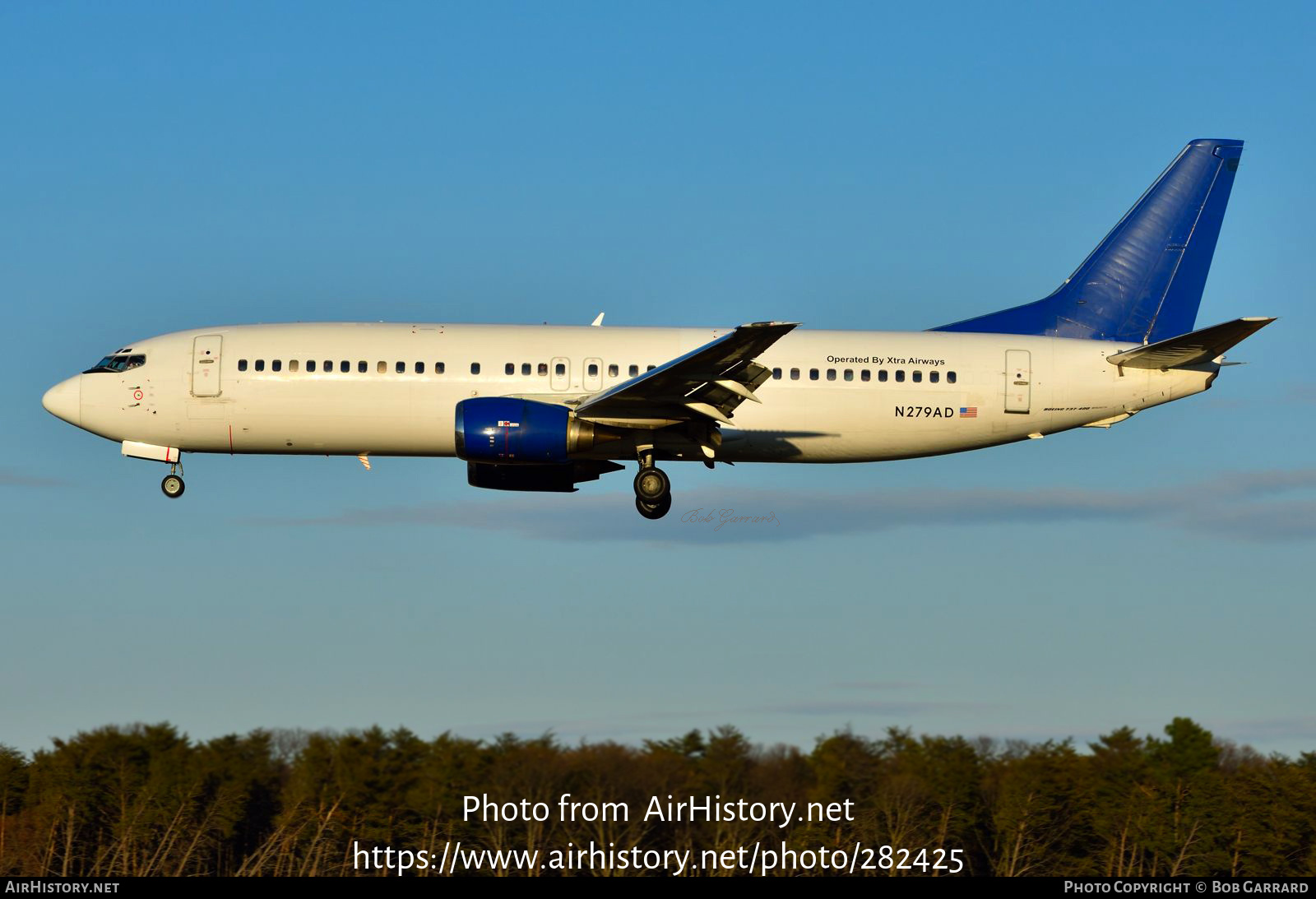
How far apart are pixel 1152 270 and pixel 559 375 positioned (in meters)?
14.7

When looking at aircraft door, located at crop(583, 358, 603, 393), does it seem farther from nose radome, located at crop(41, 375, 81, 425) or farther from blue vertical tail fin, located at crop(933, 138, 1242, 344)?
nose radome, located at crop(41, 375, 81, 425)

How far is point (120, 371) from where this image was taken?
36.1 m

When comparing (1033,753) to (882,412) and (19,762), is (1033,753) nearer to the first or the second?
(882,412)

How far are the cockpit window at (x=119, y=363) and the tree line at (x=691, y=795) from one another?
10204mm

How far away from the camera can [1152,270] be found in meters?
38.4

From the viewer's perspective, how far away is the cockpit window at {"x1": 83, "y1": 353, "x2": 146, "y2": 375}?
3612 centimetres

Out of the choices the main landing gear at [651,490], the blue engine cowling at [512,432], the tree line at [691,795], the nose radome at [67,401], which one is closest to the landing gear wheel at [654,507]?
the main landing gear at [651,490]

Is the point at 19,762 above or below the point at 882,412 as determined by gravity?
below

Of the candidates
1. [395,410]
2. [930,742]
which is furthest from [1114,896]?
[395,410]

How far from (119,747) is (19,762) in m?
2.54

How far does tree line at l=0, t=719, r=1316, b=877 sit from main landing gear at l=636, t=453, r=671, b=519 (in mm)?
7598

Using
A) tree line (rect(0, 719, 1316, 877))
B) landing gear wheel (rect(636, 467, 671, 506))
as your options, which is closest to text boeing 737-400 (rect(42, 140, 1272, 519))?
landing gear wheel (rect(636, 467, 671, 506))

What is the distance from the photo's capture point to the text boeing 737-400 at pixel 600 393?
34.7 metres

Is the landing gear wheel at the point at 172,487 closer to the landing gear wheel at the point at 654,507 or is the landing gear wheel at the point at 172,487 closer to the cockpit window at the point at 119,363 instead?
the cockpit window at the point at 119,363
